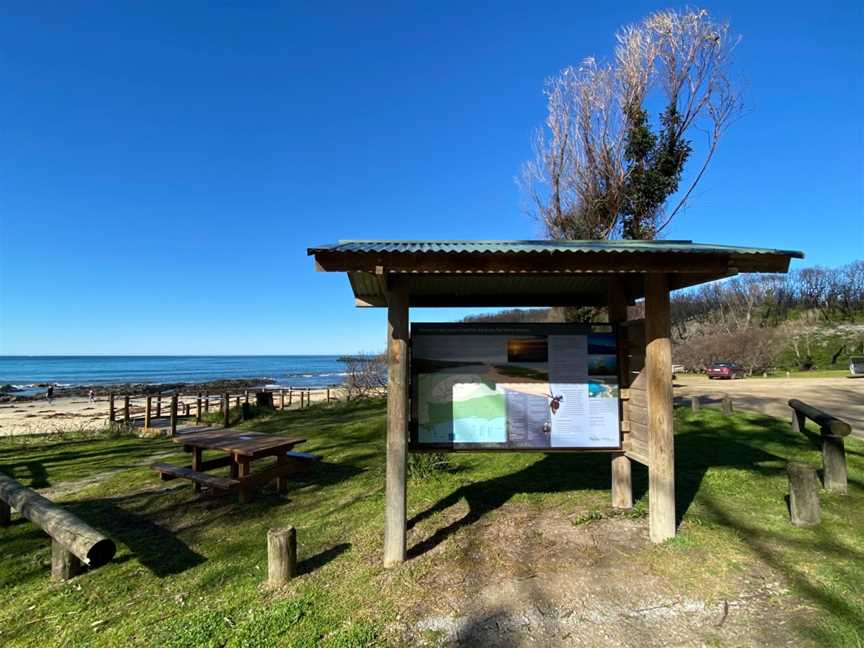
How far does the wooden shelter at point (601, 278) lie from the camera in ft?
11.9

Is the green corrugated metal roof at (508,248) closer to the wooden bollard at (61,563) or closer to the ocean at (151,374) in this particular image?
the wooden bollard at (61,563)

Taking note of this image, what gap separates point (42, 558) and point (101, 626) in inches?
75.5

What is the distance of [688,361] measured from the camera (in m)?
40.5

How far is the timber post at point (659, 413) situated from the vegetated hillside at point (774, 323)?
1506 inches

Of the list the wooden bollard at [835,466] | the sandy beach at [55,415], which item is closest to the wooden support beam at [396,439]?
the wooden bollard at [835,466]

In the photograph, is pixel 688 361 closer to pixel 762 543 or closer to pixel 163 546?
pixel 762 543

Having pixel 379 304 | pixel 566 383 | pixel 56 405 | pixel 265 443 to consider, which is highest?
pixel 379 304

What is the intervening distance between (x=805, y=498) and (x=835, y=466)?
63.6 inches

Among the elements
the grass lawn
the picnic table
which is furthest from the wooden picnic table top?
the grass lawn

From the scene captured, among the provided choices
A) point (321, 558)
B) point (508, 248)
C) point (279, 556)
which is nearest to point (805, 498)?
point (508, 248)

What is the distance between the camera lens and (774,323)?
58188 millimetres

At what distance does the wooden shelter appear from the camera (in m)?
3.62

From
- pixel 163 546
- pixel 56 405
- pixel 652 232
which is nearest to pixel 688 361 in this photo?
pixel 652 232

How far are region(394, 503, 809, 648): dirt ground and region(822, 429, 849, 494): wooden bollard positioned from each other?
2.81m
